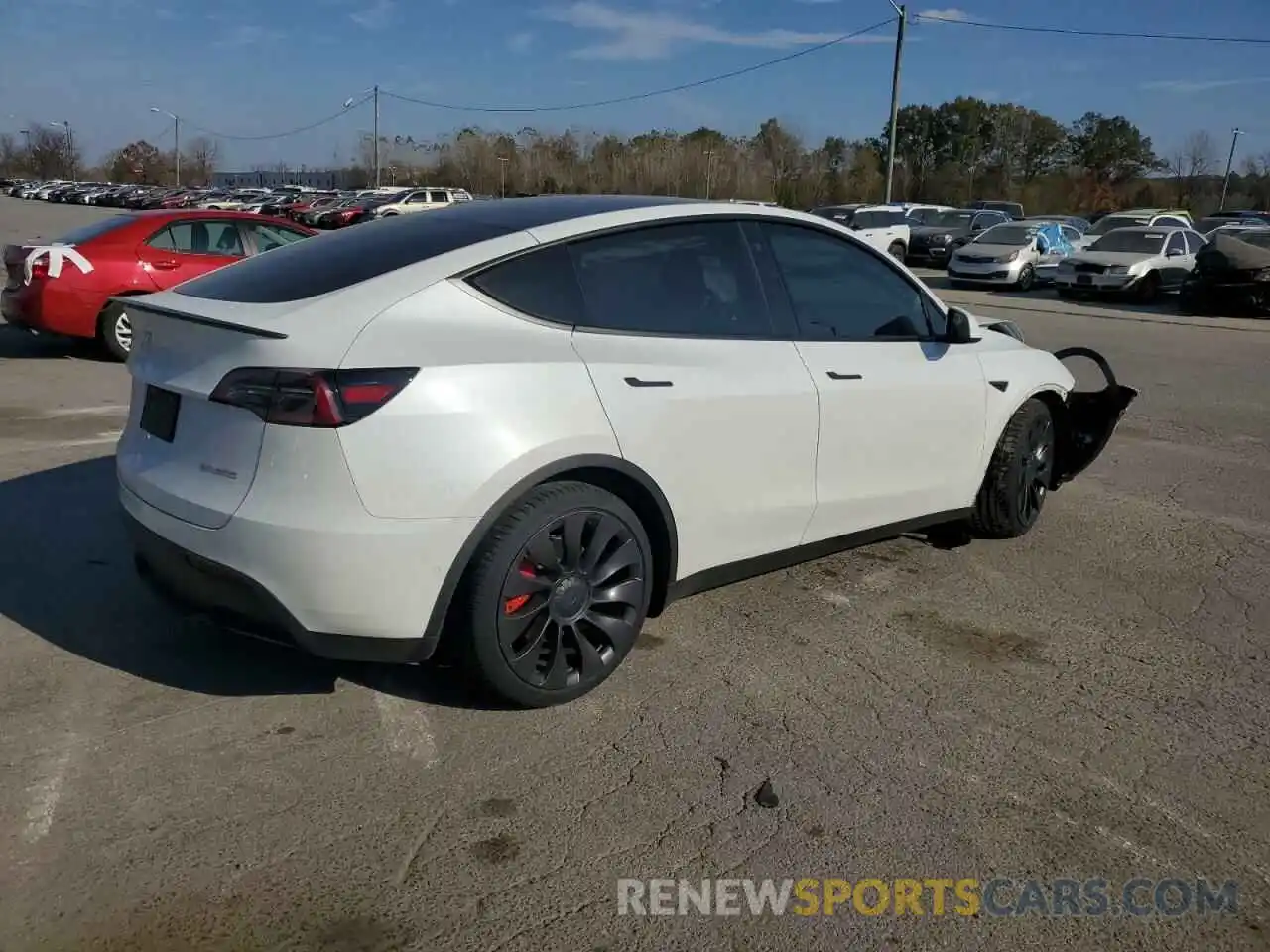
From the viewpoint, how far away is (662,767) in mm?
3309

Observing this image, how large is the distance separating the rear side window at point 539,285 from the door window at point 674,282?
48 mm

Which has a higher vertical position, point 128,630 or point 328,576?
point 328,576

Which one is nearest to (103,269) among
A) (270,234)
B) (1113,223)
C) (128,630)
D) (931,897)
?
(270,234)

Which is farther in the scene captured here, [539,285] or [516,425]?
[539,285]

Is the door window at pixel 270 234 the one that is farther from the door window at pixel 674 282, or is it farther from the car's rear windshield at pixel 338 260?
the door window at pixel 674 282

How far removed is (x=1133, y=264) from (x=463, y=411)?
21393 mm

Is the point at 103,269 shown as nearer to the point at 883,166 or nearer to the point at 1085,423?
the point at 1085,423

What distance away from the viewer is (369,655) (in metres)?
3.22

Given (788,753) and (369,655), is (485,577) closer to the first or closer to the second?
(369,655)

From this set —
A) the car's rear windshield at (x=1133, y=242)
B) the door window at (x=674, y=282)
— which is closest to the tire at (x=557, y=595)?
the door window at (x=674, y=282)

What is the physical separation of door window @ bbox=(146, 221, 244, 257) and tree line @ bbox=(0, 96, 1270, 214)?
127ft

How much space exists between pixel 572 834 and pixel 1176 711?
219 cm

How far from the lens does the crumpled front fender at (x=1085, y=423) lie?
19.2 feet

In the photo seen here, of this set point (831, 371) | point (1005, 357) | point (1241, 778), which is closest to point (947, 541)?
point (1005, 357)
